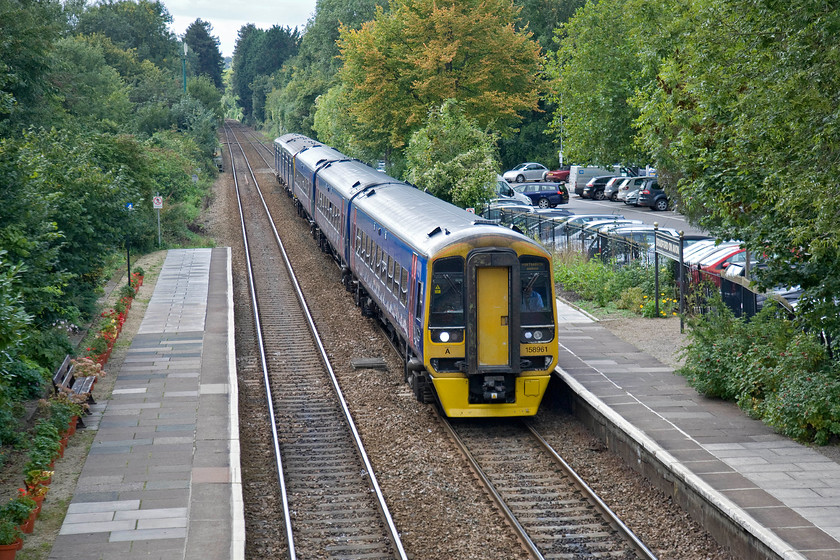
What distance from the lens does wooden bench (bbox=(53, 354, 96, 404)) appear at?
13.9 metres

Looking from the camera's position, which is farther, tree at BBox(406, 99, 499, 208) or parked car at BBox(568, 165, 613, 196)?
parked car at BBox(568, 165, 613, 196)

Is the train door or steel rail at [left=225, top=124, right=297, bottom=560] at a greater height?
the train door

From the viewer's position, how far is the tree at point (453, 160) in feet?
91.5

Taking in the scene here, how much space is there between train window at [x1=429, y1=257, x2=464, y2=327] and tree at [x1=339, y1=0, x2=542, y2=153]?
2196 cm

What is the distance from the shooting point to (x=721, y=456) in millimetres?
11508

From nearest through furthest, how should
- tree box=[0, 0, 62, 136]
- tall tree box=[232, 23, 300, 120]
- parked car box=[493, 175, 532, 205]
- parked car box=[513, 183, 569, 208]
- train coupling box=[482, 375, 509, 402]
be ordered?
train coupling box=[482, 375, 509, 402]
tree box=[0, 0, 62, 136]
parked car box=[493, 175, 532, 205]
parked car box=[513, 183, 569, 208]
tall tree box=[232, 23, 300, 120]

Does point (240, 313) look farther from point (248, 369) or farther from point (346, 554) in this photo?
point (346, 554)

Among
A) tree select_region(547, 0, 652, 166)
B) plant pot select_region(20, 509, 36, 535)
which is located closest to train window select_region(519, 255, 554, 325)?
plant pot select_region(20, 509, 36, 535)

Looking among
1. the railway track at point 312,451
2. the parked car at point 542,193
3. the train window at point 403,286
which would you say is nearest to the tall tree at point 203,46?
the parked car at point 542,193

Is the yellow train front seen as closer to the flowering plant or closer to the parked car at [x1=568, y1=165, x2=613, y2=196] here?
the flowering plant

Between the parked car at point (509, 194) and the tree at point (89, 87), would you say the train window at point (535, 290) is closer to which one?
the tree at point (89, 87)


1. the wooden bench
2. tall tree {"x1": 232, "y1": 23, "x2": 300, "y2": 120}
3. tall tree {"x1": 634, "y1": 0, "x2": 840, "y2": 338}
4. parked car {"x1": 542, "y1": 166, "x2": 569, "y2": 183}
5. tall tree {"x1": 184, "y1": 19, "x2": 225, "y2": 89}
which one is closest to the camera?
tall tree {"x1": 634, "y1": 0, "x2": 840, "y2": 338}

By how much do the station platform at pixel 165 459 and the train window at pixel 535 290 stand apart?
4871mm

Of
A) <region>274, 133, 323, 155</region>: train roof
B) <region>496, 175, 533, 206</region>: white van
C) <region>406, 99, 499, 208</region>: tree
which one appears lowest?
<region>496, 175, 533, 206</region>: white van
